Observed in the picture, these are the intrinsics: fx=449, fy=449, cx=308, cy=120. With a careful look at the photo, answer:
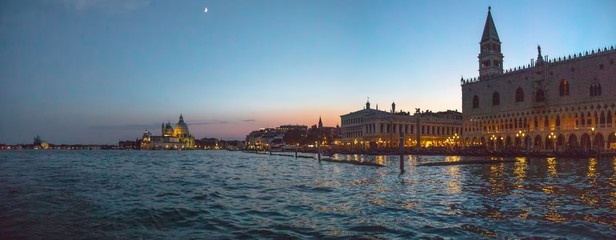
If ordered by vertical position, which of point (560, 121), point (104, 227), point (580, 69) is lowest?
point (104, 227)

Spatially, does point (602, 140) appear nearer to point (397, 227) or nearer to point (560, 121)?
point (560, 121)

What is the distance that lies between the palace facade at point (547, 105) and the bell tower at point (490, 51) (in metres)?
6.78

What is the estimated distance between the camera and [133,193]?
842 inches

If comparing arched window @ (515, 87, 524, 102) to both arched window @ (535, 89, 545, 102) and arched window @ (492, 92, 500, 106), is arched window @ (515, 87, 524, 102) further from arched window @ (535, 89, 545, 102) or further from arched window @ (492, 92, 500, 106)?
arched window @ (492, 92, 500, 106)

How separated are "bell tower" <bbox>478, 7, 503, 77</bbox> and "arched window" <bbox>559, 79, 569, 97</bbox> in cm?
2305

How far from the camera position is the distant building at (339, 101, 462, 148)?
103500mm

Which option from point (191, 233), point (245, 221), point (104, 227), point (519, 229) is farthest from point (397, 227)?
point (104, 227)

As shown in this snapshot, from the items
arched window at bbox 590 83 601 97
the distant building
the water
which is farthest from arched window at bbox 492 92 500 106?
the water

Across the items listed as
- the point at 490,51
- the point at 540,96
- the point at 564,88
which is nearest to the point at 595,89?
the point at 564,88

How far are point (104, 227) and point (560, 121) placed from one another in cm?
6874

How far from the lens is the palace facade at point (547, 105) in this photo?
6019 cm

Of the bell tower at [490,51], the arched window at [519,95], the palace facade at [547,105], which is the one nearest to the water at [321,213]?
the palace facade at [547,105]

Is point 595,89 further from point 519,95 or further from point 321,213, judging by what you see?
point 321,213

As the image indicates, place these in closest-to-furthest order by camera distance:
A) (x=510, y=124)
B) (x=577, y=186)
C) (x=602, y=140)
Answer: (x=577, y=186), (x=602, y=140), (x=510, y=124)
